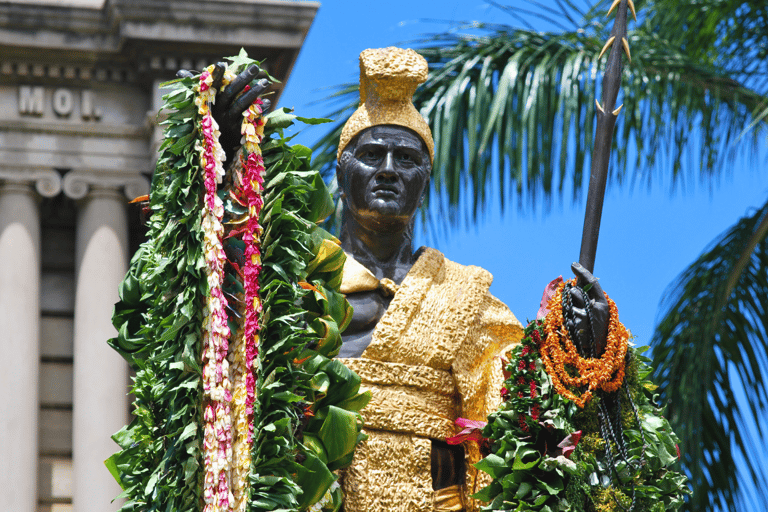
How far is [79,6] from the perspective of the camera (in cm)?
1337

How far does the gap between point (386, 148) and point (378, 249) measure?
0.45 m

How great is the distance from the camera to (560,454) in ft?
18.1

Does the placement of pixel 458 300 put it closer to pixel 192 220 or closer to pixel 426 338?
pixel 426 338

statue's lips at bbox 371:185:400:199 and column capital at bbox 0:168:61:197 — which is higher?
column capital at bbox 0:168:61:197

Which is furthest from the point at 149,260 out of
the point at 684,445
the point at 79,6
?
the point at 79,6

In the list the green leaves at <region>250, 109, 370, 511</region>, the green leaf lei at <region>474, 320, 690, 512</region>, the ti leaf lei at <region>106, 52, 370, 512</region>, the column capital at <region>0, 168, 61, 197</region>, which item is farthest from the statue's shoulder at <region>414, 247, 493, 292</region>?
the column capital at <region>0, 168, 61, 197</region>

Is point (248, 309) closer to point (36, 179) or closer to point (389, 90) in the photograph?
point (389, 90)

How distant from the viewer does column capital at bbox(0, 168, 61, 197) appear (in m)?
13.6

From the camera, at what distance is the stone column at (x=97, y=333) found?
13.1 m

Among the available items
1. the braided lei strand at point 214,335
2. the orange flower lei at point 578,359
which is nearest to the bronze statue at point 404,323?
the orange flower lei at point 578,359

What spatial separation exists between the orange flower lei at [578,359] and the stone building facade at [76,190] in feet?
26.1

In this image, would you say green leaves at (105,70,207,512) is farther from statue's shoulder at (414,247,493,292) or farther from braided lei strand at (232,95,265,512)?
statue's shoulder at (414,247,493,292)

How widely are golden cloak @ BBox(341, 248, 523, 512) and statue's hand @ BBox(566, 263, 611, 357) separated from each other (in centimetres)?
71

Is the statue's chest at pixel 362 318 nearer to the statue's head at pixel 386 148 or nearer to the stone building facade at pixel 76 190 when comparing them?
the statue's head at pixel 386 148
